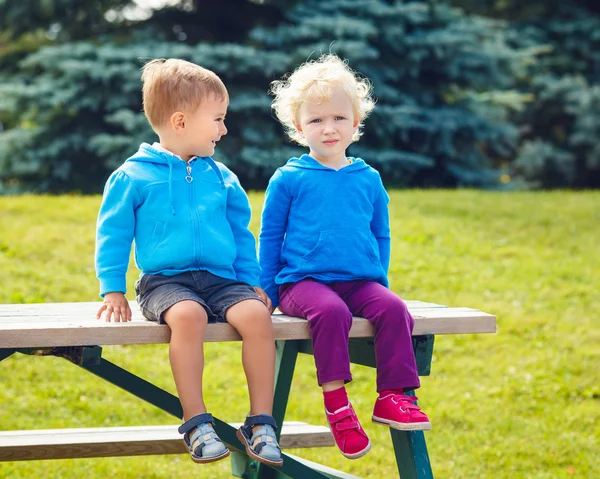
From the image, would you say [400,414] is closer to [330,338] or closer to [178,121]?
[330,338]

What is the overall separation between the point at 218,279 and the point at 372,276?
1.77ft

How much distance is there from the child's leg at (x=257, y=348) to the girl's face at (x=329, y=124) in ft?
2.24

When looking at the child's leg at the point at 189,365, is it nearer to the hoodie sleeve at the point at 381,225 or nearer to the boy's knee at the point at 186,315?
the boy's knee at the point at 186,315

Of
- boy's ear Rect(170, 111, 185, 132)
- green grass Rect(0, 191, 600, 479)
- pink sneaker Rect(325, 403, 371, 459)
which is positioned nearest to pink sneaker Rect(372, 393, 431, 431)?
pink sneaker Rect(325, 403, 371, 459)

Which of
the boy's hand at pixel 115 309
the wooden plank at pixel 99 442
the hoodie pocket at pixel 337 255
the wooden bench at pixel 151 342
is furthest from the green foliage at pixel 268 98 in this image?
the boy's hand at pixel 115 309

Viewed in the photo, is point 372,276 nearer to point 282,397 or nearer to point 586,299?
point 282,397

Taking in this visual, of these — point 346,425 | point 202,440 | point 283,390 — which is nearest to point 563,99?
point 283,390

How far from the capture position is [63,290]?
623cm

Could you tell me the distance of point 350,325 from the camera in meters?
3.02

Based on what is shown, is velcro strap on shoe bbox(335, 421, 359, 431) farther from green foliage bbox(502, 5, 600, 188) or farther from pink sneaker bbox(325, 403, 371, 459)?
green foliage bbox(502, 5, 600, 188)

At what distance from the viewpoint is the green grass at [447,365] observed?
4.66 metres

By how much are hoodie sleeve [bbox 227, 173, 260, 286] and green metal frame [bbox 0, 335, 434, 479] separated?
363 millimetres

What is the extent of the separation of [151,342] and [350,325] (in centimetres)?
64

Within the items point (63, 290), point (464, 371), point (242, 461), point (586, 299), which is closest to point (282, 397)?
point (242, 461)
